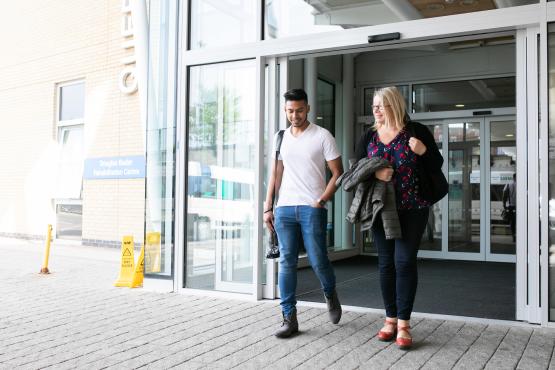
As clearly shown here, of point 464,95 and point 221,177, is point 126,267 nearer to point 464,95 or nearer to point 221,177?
point 221,177

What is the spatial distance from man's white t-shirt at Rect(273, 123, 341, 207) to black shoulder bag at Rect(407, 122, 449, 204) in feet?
1.96

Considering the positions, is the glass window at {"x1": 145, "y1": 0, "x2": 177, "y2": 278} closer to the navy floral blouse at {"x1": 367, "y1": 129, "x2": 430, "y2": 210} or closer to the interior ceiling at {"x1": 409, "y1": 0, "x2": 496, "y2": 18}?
the interior ceiling at {"x1": 409, "y1": 0, "x2": 496, "y2": 18}

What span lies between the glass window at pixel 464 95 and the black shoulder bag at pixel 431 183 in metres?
5.66

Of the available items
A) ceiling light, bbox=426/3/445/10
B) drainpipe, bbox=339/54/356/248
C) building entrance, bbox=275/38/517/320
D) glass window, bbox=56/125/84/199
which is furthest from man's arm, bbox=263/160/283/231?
glass window, bbox=56/125/84/199

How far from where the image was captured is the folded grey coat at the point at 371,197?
3305 millimetres

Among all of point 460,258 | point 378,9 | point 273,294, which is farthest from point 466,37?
point 460,258

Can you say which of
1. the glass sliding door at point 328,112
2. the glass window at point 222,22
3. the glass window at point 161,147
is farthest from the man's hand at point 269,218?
the glass sliding door at point 328,112

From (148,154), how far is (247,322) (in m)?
2.34

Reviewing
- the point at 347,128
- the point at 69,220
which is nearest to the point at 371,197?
the point at 347,128

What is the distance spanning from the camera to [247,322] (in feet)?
13.4

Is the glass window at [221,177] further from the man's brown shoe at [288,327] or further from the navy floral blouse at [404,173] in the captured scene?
the navy floral blouse at [404,173]

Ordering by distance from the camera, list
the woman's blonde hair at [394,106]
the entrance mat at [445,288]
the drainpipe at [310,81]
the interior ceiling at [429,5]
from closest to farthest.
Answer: the woman's blonde hair at [394,106] → the interior ceiling at [429,5] → the entrance mat at [445,288] → the drainpipe at [310,81]

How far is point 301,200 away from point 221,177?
1688mm

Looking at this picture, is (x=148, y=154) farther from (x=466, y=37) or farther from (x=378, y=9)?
(x=466, y=37)
